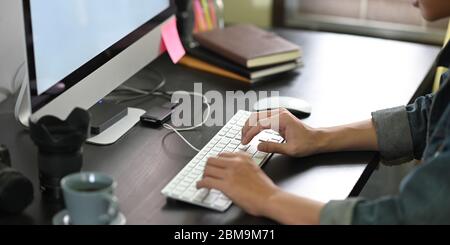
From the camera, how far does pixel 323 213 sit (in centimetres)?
115

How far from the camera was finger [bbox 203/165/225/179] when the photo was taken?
124 centimetres

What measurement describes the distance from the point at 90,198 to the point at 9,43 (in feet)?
2.25

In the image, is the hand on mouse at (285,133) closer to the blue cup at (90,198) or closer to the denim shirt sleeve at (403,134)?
the denim shirt sleeve at (403,134)

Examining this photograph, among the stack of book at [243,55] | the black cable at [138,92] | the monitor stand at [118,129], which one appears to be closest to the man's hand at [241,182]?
the monitor stand at [118,129]

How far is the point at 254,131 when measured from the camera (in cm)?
144

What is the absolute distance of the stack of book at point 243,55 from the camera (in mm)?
1822

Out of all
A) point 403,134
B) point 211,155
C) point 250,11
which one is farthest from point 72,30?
point 250,11

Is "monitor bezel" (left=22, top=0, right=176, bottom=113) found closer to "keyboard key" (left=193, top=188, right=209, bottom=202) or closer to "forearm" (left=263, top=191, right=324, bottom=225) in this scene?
"keyboard key" (left=193, top=188, right=209, bottom=202)

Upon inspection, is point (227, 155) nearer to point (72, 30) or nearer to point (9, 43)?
point (72, 30)
